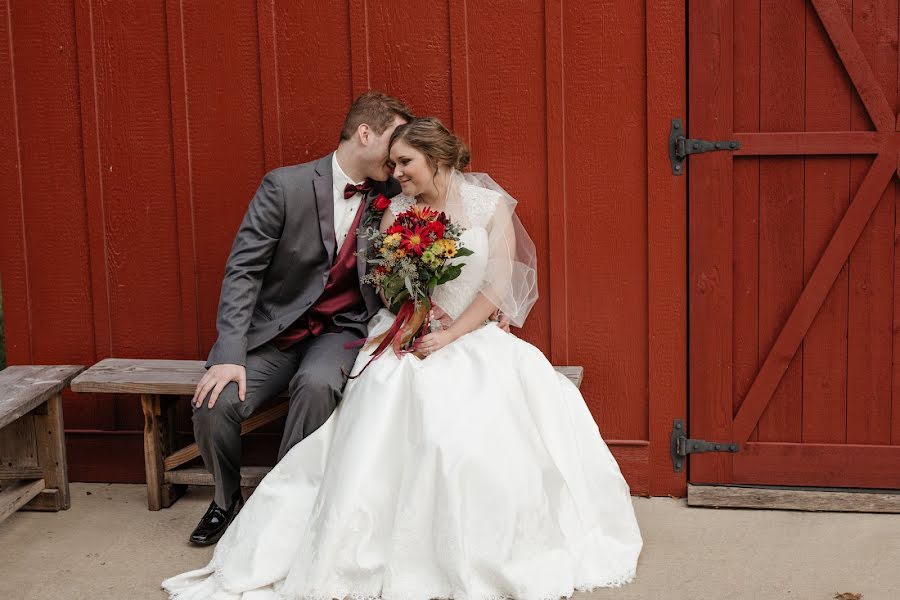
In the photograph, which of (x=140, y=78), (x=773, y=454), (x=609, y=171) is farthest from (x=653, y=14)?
(x=140, y=78)

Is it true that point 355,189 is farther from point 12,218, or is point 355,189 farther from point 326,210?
point 12,218

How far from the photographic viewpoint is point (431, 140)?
4.14 meters

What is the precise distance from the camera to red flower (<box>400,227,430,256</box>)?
13.0 feet

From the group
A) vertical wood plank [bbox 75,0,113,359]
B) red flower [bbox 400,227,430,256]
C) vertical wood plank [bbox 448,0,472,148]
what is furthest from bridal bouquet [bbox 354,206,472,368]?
vertical wood plank [bbox 75,0,113,359]

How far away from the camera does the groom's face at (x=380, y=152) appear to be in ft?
14.2

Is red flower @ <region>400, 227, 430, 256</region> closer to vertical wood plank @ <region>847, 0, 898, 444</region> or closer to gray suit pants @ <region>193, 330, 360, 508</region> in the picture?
gray suit pants @ <region>193, 330, 360, 508</region>

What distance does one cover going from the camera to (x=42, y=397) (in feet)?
14.6

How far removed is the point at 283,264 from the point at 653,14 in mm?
1812

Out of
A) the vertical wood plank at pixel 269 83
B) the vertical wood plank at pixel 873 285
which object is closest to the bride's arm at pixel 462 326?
the vertical wood plank at pixel 269 83

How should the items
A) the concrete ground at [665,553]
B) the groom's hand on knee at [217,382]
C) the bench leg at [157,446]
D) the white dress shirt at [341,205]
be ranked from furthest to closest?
the bench leg at [157,446] → the white dress shirt at [341,205] → the groom's hand on knee at [217,382] → the concrete ground at [665,553]

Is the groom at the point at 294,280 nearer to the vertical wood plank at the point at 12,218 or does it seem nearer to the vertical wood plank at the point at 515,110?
the vertical wood plank at the point at 515,110

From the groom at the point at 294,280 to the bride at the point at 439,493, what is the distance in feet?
0.85

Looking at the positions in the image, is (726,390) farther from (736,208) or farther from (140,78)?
(140,78)

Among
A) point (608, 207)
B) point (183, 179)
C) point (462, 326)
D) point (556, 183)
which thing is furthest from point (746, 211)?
point (183, 179)
